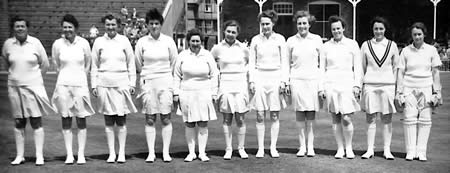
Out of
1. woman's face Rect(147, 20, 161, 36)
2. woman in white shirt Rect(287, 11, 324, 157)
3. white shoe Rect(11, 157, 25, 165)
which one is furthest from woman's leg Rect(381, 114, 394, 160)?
white shoe Rect(11, 157, 25, 165)

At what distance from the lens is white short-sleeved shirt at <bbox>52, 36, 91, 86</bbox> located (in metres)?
7.61

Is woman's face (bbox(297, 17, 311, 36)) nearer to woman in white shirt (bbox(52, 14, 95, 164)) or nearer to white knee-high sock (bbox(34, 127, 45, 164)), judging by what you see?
woman in white shirt (bbox(52, 14, 95, 164))

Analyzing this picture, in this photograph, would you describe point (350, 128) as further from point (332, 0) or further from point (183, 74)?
point (332, 0)

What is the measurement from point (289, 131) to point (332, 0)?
22992 mm

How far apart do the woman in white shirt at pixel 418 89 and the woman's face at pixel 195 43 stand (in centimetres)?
271

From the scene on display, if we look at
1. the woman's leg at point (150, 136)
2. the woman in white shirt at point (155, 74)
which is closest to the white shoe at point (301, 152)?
the woman in white shirt at point (155, 74)

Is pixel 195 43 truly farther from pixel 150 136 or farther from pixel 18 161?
pixel 18 161

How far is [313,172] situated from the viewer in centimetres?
707

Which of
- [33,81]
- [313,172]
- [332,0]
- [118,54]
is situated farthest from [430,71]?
[332,0]

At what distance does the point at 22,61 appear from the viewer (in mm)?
7516

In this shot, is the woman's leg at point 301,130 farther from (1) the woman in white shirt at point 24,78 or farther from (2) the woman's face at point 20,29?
(2) the woman's face at point 20,29

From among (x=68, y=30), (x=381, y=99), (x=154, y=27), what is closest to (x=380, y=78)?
(x=381, y=99)

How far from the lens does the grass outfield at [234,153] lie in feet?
24.1

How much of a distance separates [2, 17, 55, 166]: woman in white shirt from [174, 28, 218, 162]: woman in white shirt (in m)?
1.76
